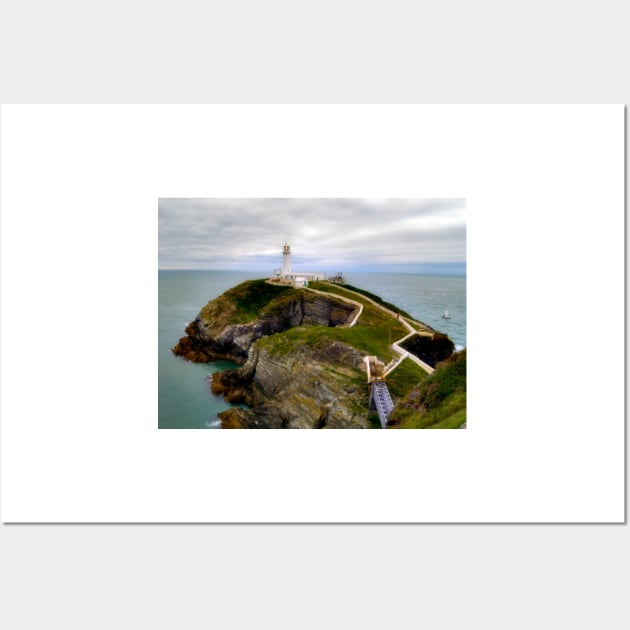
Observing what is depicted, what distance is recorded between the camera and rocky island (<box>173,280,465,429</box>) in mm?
7328

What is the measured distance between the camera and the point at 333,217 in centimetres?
610

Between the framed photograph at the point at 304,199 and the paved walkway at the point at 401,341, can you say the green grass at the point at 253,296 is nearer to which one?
the paved walkway at the point at 401,341

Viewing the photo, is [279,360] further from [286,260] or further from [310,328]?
[286,260]

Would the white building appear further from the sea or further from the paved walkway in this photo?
the paved walkway

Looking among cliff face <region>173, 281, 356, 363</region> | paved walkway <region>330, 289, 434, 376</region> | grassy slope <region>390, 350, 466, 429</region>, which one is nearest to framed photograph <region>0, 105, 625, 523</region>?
grassy slope <region>390, 350, 466, 429</region>

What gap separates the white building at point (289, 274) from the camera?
784 centimetres

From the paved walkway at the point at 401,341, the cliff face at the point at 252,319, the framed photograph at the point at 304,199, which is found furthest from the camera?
the cliff face at the point at 252,319

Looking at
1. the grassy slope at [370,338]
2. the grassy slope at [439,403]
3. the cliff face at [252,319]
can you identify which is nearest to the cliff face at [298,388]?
the grassy slope at [370,338]

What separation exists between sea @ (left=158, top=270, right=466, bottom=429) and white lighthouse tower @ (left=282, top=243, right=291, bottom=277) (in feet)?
2.62

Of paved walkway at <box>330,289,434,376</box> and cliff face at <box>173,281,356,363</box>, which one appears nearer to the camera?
paved walkway at <box>330,289,434,376</box>
